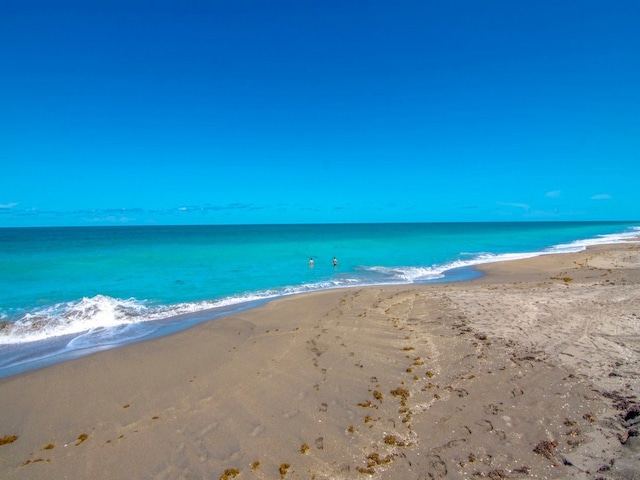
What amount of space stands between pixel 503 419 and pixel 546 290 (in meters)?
11.7

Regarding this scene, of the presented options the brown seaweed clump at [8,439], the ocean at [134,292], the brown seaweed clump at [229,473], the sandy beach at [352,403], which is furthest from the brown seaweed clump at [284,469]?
the ocean at [134,292]

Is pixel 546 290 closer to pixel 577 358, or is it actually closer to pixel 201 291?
pixel 577 358

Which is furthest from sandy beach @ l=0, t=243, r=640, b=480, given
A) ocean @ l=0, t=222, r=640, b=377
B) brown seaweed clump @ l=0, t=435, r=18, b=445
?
ocean @ l=0, t=222, r=640, b=377

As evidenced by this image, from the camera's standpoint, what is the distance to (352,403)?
6.95 metres

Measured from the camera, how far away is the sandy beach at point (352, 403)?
5293mm

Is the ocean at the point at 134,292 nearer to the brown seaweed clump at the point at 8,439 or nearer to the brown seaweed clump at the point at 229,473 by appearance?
the brown seaweed clump at the point at 8,439

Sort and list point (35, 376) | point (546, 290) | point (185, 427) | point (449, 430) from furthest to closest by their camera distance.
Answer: point (546, 290)
point (35, 376)
point (185, 427)
point (449, 430)

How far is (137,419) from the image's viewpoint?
6.72 metres

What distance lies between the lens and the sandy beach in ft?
17.4

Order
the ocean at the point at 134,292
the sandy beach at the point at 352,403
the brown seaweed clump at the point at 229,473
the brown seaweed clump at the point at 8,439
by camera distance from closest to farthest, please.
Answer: the brown seaweed clump at the point at 229,473 < the sandy beach at the point at 352,403 < the brown seaweed clump at the point at 8,439 < the ocean at the point at 134,292

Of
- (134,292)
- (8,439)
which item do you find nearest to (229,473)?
(8,439)

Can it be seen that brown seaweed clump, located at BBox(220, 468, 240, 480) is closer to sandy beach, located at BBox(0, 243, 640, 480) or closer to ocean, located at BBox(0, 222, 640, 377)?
sandy beach, located at BBox(0, 243, 640, 480)

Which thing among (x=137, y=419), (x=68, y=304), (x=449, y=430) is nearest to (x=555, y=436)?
(x=449, y=430)

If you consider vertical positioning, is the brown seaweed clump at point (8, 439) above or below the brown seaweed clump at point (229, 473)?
below
